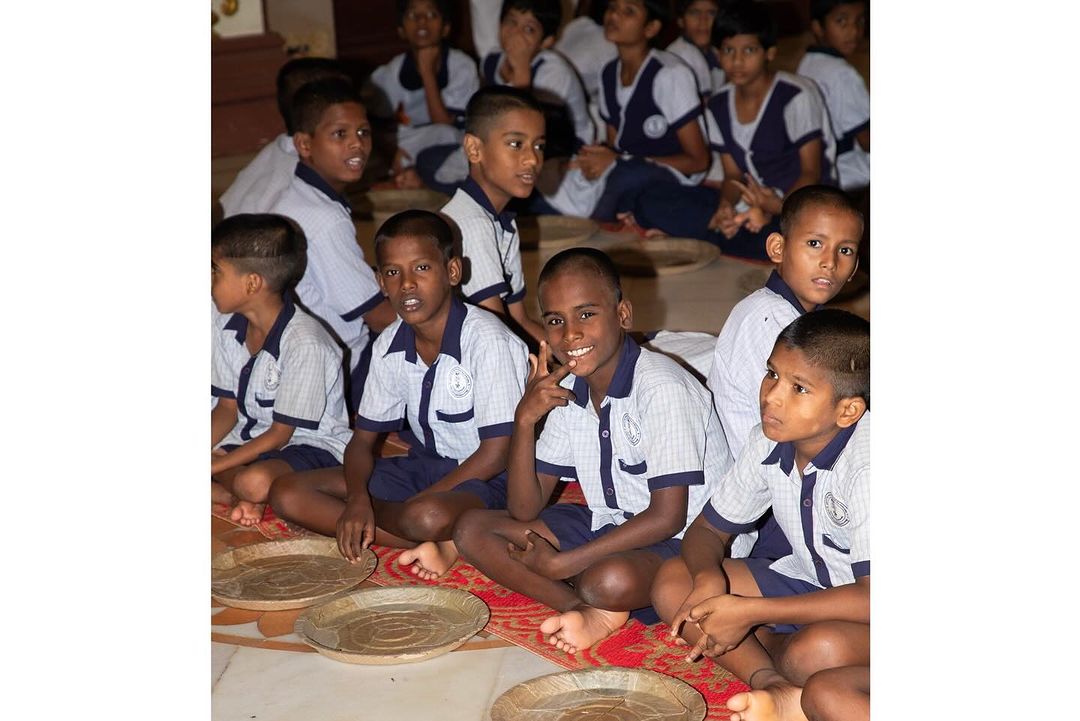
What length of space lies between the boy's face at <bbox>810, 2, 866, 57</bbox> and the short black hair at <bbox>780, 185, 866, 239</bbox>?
3.04 meters

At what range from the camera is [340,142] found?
376 centimetres

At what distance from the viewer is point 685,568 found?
2.37m

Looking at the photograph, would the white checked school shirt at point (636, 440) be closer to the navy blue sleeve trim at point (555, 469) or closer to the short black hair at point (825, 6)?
the navy blue sleeve trim at point (555, 469)

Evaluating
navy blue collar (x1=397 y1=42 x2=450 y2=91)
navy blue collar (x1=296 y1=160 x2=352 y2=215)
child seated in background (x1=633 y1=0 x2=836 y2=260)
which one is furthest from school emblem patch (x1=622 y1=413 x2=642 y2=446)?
navy blue collar (x1=397 y1=42 x2=450 y2=91)

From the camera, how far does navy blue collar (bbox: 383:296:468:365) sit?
114 inches

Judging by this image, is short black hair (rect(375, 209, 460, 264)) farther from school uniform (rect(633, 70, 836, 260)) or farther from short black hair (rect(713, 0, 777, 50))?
short black hair (rect(713, 0, 777, 50))

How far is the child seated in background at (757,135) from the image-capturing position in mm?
4770

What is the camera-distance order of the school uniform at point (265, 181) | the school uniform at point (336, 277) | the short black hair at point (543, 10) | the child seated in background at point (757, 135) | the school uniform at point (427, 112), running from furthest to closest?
the school uniform at point (427, 112) < the short black hair at point (543, 10) < the child seated in background at point (757, 135) < the school uniform at point (265, 181) < the school uniform at point (336, 277)

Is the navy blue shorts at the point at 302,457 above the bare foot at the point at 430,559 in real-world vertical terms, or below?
above

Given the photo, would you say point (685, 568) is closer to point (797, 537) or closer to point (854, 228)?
point (797, 537)

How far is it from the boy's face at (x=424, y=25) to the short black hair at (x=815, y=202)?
3.75m

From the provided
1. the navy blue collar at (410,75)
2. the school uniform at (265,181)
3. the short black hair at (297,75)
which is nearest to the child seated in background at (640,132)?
the navy blue collar at (410,75)
